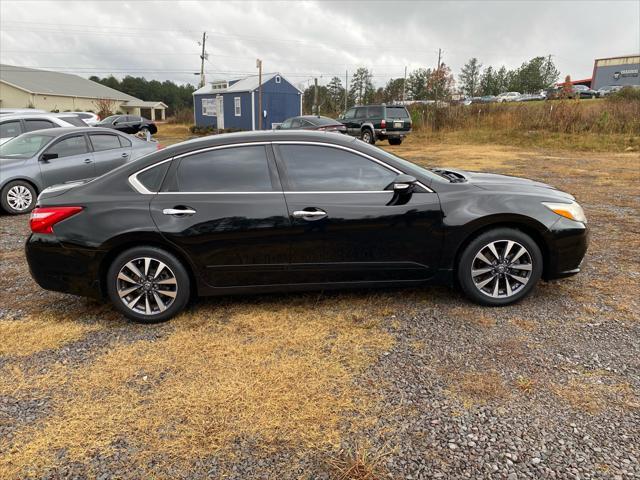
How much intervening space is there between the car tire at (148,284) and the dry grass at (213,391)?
20 centimetres

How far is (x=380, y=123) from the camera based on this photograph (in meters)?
19.5

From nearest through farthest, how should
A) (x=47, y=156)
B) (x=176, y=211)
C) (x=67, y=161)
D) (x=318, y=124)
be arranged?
1. (x=176, y=211)
2. (x=47, y=156)
3. (x=67, y=161)
4. (x=318, y=124)

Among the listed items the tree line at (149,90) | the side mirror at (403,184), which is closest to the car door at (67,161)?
the side mirror at (403,184)

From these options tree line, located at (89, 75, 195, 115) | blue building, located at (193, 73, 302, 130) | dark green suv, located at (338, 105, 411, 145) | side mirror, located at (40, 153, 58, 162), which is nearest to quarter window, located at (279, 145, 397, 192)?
side mirror, located at (40, 153, 58, 162)

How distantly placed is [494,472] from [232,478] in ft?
4.10

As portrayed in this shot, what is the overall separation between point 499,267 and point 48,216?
3.73m

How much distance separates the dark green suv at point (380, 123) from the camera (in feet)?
63.9

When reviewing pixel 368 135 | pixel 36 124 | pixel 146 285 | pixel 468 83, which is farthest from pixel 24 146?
pixel 468 83

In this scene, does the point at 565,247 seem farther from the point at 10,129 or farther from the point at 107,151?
the point at 10,129

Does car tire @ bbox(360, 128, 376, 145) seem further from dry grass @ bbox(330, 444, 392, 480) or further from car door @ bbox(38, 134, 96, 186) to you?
dry grass @ bbox(330, 444, 392, 480)

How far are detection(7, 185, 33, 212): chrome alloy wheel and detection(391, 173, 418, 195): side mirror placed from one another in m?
7.34

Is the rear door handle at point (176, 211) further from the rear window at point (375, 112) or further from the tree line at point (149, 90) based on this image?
the tree line at point (149, 90)

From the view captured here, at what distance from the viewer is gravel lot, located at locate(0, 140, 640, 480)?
2.30m

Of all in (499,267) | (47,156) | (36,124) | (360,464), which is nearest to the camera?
(360,464)
